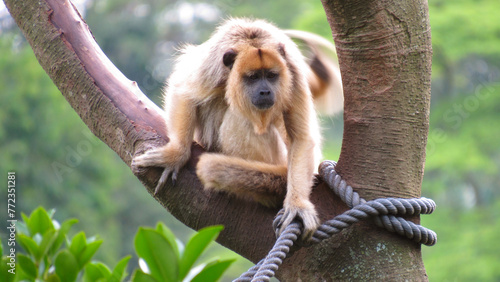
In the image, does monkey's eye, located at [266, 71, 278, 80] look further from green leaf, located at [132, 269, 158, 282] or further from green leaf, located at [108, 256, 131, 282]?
green leaf, located at [132, 269, 158, 282]

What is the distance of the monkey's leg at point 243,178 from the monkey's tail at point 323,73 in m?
0.93

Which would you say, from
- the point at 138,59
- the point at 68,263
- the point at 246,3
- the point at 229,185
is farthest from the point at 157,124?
the point at 246,3

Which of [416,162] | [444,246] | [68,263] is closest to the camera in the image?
[68,263]

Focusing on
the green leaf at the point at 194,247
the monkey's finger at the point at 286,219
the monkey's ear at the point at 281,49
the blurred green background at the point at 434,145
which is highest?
the monkey's ear at the point at 281,49

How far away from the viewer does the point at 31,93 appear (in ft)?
52.0

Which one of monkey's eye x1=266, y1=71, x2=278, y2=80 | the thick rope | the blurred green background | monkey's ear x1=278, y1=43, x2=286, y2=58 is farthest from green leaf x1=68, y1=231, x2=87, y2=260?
the blurred green background

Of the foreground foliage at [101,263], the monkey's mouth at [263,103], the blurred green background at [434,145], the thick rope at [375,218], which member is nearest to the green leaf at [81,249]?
the foreground foliage at [101,263]

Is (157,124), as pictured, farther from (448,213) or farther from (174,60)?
(448,213)

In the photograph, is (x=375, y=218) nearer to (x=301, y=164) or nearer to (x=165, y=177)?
(x=301, y=164)

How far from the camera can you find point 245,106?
3148 millimetres

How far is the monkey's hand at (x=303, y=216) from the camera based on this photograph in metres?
2.37

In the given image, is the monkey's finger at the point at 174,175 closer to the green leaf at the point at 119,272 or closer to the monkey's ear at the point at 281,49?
the green leaf at the point at 119,272

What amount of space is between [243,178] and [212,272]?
3.70 feet

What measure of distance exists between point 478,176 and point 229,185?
57.8 feet
